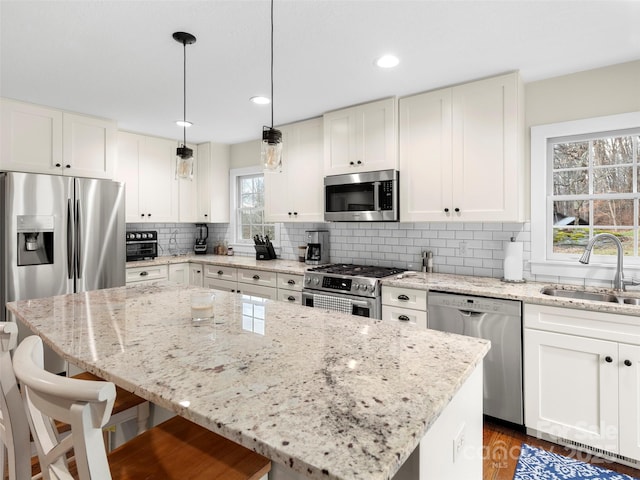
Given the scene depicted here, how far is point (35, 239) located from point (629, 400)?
14.0ft

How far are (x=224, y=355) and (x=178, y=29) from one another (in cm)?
180

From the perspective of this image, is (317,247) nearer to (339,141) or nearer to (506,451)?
(339,141)

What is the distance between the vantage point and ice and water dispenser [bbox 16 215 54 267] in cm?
294

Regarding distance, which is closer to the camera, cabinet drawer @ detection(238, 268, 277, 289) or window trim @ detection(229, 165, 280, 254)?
cabinet drawer @ detection(238, 268, 277, 289)

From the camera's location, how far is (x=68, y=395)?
622mm

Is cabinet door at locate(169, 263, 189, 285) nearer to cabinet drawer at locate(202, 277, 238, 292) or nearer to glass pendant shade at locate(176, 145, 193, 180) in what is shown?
cabinet drawer at locate(202, 277, 238, 292)

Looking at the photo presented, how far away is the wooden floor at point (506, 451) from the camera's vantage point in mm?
2037

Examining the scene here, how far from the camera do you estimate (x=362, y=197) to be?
3236 millimetres

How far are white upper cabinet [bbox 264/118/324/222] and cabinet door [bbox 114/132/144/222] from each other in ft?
5.15

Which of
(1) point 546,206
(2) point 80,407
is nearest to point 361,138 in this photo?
(1) point 546,206

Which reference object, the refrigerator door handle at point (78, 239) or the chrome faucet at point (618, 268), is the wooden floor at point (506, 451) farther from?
the refrigerator door handle at point (78, 239)

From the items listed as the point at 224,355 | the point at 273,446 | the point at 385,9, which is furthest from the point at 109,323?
the point at 385,9

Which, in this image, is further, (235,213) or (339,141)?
(235,213)

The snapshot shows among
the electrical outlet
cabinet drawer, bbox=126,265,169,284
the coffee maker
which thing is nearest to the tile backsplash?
the coffee maker
